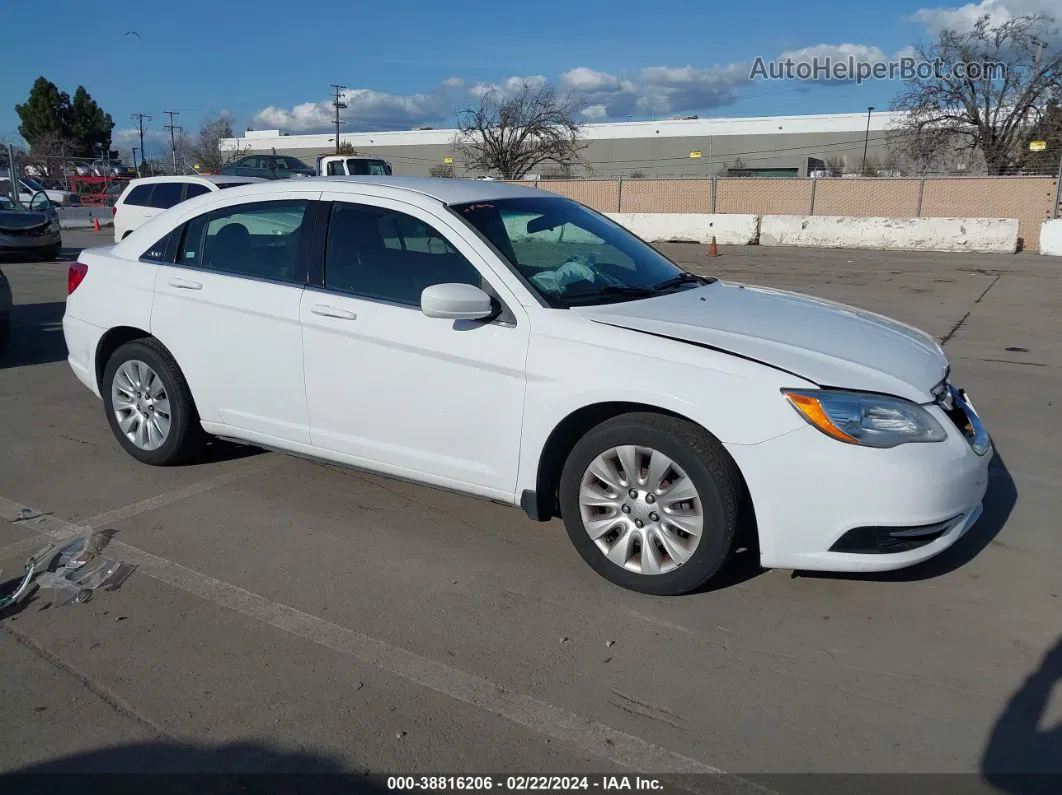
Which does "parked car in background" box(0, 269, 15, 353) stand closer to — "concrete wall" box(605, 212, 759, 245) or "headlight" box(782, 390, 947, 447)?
"headlight" box(782, 390, 947, 447)

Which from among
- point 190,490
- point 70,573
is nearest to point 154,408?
point 190,490

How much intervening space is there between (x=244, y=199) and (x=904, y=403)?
3.73 meters

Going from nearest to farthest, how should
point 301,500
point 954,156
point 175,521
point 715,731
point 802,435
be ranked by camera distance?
point 715,731 → point 802,435 → point 175,521 → point 301,500 → point 954,156

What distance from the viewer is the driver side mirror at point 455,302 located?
4.00 metres

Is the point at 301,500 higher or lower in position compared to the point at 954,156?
lower

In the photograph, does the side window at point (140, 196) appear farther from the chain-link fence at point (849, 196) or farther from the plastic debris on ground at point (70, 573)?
the chain-link fence at point (849, 196)

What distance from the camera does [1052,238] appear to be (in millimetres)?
21750

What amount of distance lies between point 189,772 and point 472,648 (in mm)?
1116

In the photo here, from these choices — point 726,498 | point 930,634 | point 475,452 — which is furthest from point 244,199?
point 930,634

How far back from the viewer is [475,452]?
421 centimetres

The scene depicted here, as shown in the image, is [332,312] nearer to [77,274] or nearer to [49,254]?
[77,274]

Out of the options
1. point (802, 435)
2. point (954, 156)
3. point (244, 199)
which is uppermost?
point (954, 156)

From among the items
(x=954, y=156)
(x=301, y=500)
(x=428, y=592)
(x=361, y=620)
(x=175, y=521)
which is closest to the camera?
(x=361, y=620)

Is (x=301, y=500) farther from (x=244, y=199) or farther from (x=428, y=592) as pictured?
(x=244, y=199)
